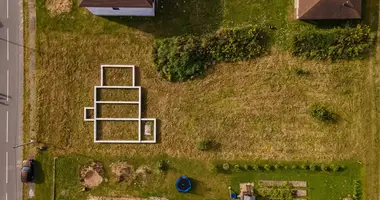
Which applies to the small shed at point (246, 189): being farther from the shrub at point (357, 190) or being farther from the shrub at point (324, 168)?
the shrub at point (357, 190)

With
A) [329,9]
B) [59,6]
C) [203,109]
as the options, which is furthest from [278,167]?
[59,6]

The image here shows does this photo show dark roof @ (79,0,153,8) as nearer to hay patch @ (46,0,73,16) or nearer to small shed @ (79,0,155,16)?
small shed @ (79,0,155,16)

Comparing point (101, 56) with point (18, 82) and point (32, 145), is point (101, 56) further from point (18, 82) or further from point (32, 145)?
point (32, 145)

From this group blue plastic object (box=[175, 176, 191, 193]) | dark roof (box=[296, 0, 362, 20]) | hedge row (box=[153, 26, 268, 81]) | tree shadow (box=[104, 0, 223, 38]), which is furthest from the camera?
blue plastic object (box=[175, 176, 191, 193])

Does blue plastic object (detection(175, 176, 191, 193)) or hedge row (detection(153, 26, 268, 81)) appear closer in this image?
hedge row (detection(153, 26, 268, 81))

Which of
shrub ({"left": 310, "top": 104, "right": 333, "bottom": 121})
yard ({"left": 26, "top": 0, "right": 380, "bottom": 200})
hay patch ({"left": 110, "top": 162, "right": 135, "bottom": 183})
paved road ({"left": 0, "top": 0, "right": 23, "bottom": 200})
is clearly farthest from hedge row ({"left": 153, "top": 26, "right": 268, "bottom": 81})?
paved road ({"left": 0, "top": 0, "right": 23, "bottom": 200})

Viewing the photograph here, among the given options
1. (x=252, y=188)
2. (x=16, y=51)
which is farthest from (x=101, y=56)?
(x=252, y=188)

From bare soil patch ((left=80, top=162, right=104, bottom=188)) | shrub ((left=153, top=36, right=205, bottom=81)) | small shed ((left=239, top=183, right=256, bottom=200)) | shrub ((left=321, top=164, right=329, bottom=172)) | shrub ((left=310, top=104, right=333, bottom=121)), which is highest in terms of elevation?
shrub ((left=153, top=36, right=205, bottom=81))
